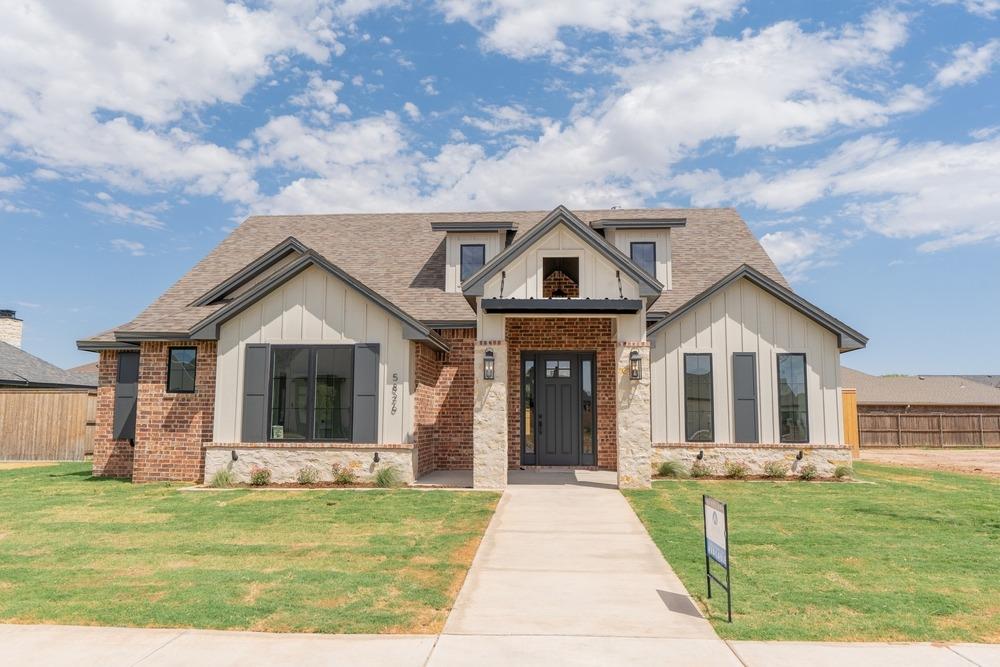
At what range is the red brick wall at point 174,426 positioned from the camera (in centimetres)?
1429

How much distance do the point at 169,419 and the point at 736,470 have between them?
41.7 feet

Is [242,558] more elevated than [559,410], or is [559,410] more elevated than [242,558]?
[559,410]

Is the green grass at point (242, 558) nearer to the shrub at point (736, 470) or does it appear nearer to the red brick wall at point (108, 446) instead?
the red brick wall at point (108, 446)

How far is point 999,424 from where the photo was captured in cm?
3120

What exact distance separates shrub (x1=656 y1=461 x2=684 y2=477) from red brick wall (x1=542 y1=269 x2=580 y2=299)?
4531mm

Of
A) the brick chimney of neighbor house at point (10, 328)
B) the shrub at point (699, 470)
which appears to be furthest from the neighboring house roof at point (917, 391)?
the brick chimney of neighbor house at point (10, 328)

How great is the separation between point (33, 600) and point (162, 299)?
12.3m

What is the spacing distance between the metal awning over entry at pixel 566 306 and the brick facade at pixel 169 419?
6796 mm

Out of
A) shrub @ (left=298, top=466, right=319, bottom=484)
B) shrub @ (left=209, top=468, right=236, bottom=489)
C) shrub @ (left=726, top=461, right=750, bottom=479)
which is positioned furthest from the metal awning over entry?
shrub @ (left=209, top=468, right=236, bottom=489)

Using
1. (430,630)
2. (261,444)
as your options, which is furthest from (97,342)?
(430,630)

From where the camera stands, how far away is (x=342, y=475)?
42.9 ft

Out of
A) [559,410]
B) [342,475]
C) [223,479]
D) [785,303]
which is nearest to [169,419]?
[223,479]

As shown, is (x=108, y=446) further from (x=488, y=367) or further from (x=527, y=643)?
(x=527, y=643)

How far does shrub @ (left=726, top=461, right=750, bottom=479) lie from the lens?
14.3 meters
